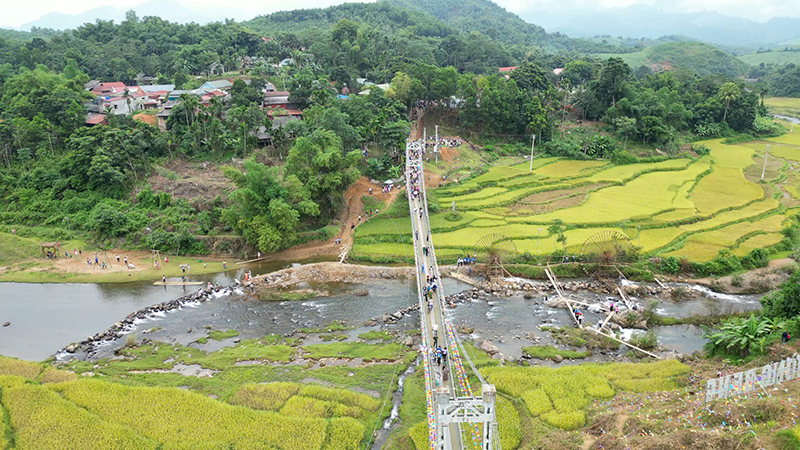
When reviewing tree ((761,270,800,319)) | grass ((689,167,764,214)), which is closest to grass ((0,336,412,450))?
tree ((761,270,800,319))

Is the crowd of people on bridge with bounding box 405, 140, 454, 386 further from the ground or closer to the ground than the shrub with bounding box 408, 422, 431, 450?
further from the ground

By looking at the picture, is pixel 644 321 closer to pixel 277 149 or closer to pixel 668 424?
pixel 668 424

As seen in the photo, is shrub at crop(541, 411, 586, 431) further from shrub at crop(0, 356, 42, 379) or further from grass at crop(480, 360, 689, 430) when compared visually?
shrub at crop(0, 356, 42, 379)

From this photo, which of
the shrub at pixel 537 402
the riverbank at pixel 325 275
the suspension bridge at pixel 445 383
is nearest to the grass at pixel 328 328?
the suspension bridge at pixel 445 383

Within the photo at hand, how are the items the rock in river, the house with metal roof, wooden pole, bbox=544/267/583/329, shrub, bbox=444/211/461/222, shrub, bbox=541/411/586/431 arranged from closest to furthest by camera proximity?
1. shrub, bbox=541/411/586/431
2. the rock in river
3. wooden pole, bbox=544/267/583/329
4. shrub, bbox=444/211/461/222
5. the house with metal roof

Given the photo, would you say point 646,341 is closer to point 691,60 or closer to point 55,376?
point 55,376

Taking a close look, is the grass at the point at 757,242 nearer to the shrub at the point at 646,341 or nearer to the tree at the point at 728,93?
the shrub at the point at 646,341

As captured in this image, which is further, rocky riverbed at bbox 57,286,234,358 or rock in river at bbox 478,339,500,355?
rocky riverbed at bbox 57,286,234,358
